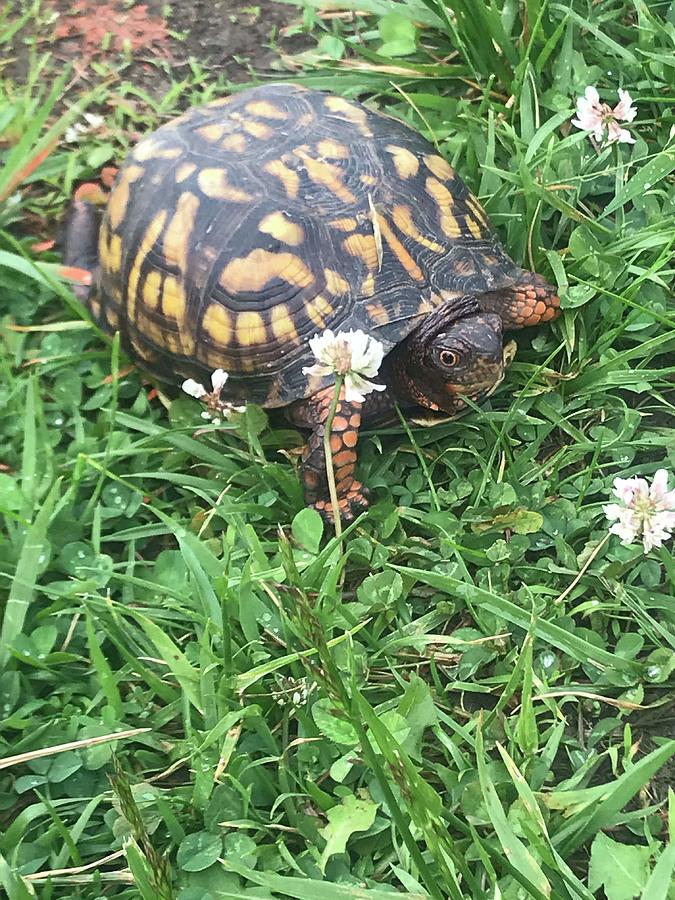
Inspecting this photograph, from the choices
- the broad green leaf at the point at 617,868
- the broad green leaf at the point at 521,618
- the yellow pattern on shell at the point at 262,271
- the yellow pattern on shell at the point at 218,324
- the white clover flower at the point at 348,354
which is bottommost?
the broad green leaf at the point at 617,868

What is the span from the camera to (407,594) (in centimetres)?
172

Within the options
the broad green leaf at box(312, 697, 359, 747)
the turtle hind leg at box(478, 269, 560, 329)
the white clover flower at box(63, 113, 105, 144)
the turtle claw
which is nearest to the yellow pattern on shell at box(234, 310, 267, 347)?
the turtle claw

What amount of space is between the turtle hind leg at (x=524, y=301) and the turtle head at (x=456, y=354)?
7 cm

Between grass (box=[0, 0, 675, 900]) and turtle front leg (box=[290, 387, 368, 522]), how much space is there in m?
0.05

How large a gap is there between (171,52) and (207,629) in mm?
2123

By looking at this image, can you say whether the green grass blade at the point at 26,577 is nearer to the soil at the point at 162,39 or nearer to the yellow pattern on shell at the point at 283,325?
the yellow pattern on shell at the point at 283,325

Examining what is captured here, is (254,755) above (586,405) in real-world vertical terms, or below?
below

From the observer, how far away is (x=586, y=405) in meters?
1.90

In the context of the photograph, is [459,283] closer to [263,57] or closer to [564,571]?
[564,571]

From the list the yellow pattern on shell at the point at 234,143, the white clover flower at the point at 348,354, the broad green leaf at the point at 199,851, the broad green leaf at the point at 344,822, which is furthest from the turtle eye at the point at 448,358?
the broad green leaf at the point at 199,851

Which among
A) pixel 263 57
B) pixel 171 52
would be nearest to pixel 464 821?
pixel 263 57

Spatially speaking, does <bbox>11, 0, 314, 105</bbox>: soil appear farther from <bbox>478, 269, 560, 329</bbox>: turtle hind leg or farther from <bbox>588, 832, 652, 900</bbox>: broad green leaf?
<bbox>588, 832, 652, 900</bbox>: broad green leaf

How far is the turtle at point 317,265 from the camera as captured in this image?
1765 mm

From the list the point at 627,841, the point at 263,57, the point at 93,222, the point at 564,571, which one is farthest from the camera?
the point at 263,57
